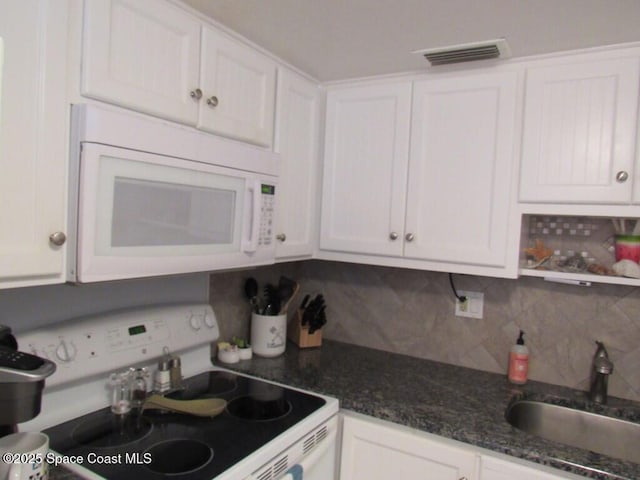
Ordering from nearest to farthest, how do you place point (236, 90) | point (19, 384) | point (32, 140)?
point (19, 384), point (32, 140), point (236, 90)

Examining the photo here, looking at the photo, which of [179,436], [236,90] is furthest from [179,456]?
[236,90]

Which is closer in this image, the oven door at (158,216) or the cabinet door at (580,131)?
the oven door at (158,216)

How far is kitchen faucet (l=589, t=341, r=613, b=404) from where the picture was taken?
160 cm

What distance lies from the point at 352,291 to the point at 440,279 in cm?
46

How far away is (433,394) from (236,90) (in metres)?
1.32

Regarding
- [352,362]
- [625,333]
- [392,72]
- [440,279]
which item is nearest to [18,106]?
[392,72]

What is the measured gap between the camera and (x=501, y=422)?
1.41 m

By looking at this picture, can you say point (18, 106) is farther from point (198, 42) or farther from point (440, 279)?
point (440, 279)

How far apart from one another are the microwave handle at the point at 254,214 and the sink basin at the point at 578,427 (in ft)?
3.56

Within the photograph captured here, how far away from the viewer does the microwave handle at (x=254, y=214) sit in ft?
4.81

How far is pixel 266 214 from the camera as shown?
5.10 feet

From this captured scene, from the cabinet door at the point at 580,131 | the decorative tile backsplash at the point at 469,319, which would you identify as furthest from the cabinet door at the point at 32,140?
the cabinet door at the point at 580,131

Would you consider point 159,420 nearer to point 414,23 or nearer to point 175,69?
point 175,69

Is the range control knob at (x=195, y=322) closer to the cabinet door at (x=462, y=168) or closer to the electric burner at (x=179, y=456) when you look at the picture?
the electric burner at (x=179, y=456)
